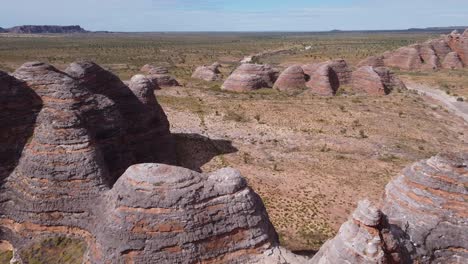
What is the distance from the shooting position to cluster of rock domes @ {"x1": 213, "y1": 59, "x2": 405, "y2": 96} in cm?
5638

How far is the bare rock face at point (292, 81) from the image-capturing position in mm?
58281

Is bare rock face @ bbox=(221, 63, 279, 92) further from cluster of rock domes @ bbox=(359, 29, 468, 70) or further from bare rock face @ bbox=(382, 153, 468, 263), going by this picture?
bare rock face @ bbox=(382, 153, 468, 263)

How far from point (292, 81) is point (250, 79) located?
20.8ft

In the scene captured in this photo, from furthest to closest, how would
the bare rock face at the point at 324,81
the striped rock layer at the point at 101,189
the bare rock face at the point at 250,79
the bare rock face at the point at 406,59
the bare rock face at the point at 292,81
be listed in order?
1. the bare rock face at the point at 406,59
2. the bare rock face at the point at 292,81
3. the bare rock face at the point at 250,79
4. the bare rock face at the point at 324,81
5. the striped rock layer at the point at 101,189

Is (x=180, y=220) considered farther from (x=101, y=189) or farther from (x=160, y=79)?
(x=160, y=79)

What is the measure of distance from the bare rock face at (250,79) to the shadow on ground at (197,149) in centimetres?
2383

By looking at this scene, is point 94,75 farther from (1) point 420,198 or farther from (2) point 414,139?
(2) point 414,139

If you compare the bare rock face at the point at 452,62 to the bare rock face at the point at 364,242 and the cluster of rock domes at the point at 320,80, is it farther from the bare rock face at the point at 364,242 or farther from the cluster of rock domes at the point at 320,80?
the bare rock face at the point at 364,242

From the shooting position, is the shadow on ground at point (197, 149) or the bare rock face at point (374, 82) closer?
the shadow on ground at point (197, 149)

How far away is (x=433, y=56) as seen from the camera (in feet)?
269

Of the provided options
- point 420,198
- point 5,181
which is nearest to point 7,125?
Answer: point 5,181

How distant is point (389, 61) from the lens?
85812mm

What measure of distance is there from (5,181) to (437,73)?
79.1 metres

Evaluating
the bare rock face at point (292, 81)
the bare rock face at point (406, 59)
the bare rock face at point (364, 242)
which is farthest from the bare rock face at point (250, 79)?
the bare rock face at point (364, 242)
